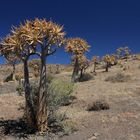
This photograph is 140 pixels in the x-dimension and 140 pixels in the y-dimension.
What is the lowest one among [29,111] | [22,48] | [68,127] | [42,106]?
[68,127]

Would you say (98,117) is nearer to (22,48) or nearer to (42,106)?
(42,106)

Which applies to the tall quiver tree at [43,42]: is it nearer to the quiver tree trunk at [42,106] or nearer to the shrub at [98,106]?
the quiver tree trunk at [42,106]

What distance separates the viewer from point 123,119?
16.8 meters

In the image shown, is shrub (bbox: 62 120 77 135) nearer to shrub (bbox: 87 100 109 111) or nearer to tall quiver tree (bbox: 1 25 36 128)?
tall quiver tree (bbox: 1 25 36 128)

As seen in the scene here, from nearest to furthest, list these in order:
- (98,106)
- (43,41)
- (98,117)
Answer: (43,41), (98,117), (98,106)

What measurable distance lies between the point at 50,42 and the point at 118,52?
186 feet

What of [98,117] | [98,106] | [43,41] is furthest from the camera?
[98,106]

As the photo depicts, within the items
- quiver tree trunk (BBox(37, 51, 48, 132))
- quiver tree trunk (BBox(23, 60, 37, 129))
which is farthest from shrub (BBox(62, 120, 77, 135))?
quiver tree trunk (BBox(23, 60, 37, 129))

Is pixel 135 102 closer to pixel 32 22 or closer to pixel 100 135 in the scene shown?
pixel 100 135

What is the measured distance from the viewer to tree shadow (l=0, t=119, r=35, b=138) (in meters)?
14.5

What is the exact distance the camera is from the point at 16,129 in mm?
15211

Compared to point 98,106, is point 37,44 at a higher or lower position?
higher

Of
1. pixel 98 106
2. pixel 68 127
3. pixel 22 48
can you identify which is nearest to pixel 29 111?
pixel 68 127

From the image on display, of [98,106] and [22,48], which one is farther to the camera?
[98,106]
